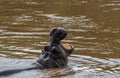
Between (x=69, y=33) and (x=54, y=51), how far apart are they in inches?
148

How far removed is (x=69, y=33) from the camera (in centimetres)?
1234

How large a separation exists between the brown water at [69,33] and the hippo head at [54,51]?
172 millimetres

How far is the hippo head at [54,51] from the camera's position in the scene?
28.1 feet

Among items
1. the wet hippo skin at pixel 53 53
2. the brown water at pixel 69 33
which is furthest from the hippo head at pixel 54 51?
the brown water at pixel 69 33

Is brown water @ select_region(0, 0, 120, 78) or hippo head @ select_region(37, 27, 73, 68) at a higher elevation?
hippo head @ select_region(37, 27, 73, 68)

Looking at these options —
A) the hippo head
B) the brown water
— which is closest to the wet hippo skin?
the hippo head

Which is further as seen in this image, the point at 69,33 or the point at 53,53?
the point at 69,33

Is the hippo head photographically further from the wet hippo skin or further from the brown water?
the brown water

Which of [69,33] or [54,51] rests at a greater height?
[54,51]

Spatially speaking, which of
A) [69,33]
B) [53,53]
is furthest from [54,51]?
[69,33]

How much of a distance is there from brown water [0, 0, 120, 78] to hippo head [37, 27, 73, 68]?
0.56 feet

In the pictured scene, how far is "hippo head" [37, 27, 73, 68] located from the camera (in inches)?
337

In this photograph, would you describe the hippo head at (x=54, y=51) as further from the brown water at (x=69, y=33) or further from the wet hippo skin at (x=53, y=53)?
the brown water at (x=69, y=33)

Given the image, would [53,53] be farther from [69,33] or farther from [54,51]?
[69,33]
